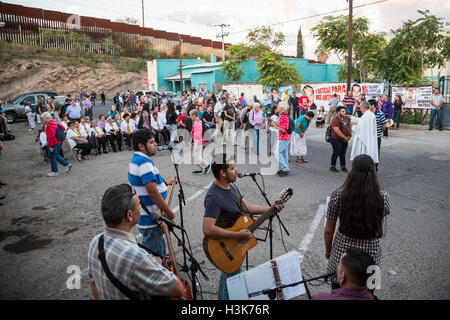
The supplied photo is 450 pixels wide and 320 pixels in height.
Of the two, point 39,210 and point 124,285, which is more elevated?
point 124,285

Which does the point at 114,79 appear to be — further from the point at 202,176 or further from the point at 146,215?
the point at 146,215

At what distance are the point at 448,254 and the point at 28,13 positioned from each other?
1968 inches

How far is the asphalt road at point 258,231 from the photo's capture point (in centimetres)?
394

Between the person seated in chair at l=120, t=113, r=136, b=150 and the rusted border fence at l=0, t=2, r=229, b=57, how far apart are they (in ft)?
112

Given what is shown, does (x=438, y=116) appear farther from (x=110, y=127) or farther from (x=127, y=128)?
(x=110, y=127)

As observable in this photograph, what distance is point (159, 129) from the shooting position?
539 inches

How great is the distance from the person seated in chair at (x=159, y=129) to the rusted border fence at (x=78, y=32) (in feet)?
110

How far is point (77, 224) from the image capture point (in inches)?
228

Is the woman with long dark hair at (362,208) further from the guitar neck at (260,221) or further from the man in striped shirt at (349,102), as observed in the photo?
the man in striped shirt at (349,102)

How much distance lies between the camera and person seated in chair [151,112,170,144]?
13.6 metres

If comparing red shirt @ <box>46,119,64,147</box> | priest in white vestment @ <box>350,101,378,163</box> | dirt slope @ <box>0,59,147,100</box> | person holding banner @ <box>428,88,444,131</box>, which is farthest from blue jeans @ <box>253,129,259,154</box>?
dirt slope @ <box>0,59,147,100</box>

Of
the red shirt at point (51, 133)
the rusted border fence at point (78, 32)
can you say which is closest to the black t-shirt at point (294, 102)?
the red shirt at point (51, 133)

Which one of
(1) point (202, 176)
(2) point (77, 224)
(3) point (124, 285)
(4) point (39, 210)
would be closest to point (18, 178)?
(4) point (39, 210)

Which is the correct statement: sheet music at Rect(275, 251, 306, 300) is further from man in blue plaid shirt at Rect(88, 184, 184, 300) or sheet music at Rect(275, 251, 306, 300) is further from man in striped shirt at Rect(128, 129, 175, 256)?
man in striped shirt at Rect(128, 129, 175, 256)
